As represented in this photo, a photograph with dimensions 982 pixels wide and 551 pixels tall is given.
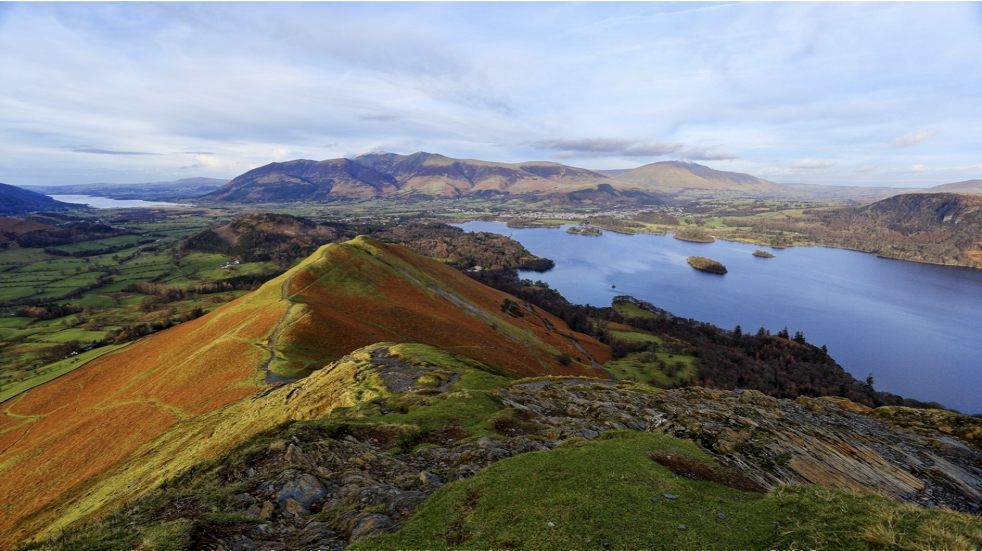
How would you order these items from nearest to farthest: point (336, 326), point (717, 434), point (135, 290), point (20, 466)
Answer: point (717, 434) → point (20, 466) → point (336, 326) → point (135, 290)

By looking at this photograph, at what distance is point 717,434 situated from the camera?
25.8 metres

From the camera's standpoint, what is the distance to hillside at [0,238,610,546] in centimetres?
3662

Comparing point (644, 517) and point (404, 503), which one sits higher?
point (644, 517)

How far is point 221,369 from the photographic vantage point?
5584cm

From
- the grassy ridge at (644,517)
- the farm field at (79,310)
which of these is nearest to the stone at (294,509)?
the grassy ridge at (644,517)

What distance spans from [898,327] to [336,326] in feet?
687

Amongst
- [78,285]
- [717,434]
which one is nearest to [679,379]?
[717,434]

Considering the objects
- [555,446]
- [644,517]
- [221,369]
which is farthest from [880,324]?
[221,369]

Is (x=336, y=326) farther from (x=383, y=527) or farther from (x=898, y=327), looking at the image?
(x=898, y=327)

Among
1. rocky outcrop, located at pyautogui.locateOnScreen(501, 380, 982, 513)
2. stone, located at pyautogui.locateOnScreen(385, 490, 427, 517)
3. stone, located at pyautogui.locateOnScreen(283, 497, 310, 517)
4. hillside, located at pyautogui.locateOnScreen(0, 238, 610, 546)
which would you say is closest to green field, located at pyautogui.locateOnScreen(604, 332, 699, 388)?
hillside, located at pyautogui.locateOnScreen(0, 238, 610, 546)

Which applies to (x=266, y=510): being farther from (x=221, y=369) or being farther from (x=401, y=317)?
(x=401, y=317)

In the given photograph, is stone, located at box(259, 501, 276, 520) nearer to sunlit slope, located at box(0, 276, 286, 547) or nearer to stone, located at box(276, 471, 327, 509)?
stone, located at box(276, 471, 327, 509)

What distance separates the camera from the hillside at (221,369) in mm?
36625

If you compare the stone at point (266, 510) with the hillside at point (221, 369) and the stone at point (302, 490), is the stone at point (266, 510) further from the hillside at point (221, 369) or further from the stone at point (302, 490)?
the hillside at point (221, 369)
